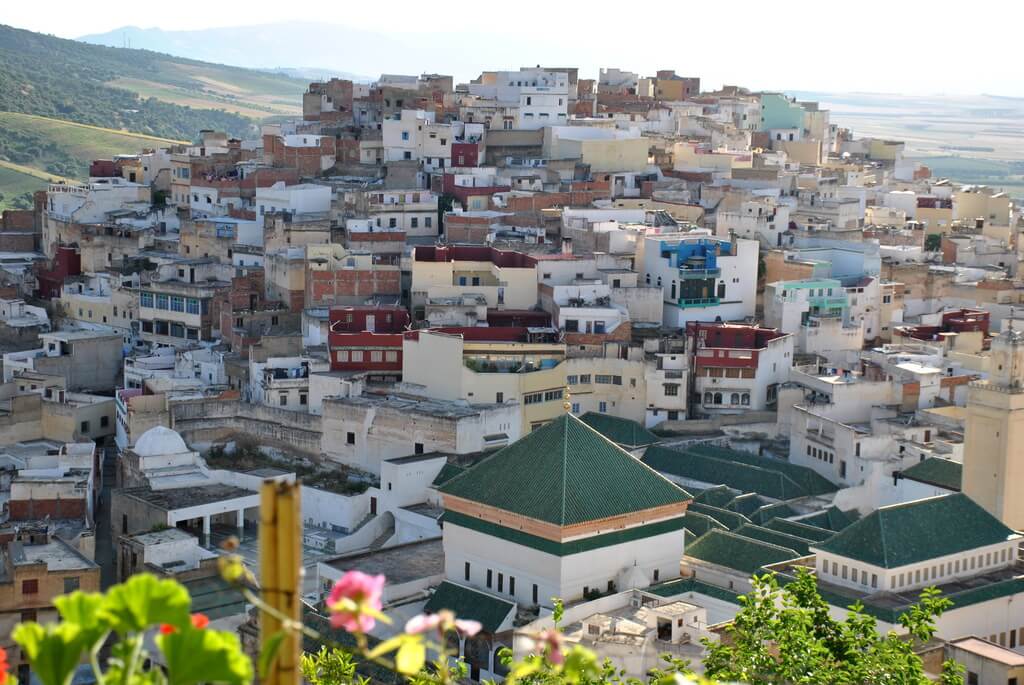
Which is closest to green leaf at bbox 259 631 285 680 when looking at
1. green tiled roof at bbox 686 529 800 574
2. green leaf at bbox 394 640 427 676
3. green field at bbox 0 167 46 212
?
green leaf at bbox 394 640 427 676

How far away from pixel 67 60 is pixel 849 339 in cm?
9583

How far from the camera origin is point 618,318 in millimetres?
34406

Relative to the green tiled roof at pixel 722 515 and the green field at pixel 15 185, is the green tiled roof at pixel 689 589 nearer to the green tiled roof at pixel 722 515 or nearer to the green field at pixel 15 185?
the green tiled roof at pixel 722 515

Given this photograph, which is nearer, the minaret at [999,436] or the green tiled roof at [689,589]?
the green tiled roof at [689,589]

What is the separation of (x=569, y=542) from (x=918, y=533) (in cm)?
475

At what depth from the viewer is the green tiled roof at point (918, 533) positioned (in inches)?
896

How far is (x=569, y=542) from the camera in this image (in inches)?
909

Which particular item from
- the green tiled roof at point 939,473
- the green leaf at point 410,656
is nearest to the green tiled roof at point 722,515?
the green tiled roof at point 939,473

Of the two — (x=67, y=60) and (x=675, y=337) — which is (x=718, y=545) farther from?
(x=67, y=60)

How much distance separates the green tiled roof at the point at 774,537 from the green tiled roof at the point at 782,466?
363 centimetres

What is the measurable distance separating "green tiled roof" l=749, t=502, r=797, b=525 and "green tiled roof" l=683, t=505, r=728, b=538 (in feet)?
2.91

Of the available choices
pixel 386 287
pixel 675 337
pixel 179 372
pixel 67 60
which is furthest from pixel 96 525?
pixel 67 60

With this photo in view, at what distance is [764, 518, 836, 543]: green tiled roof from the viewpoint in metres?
26.3

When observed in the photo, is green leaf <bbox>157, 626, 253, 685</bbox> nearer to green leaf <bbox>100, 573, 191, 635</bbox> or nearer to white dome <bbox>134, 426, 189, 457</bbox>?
green leaf <bbox>100, 573, 191, 635</bbox>
